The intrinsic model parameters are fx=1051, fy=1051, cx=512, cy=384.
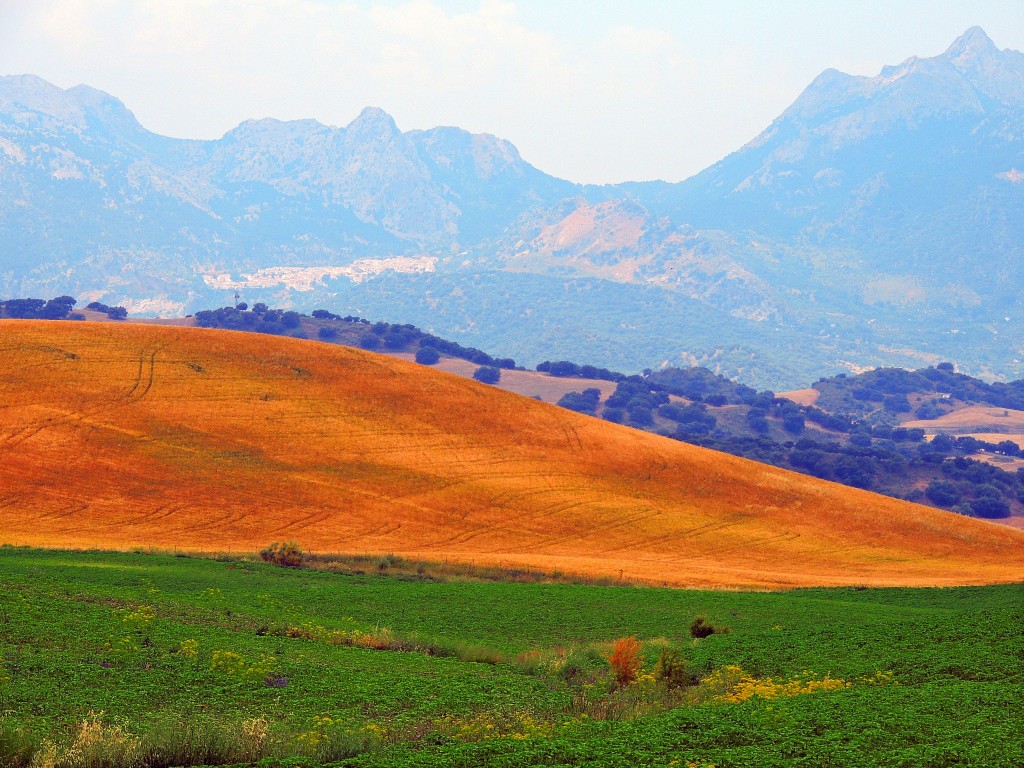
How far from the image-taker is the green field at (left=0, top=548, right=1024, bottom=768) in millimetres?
19500

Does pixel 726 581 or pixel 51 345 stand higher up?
pixel 51 345

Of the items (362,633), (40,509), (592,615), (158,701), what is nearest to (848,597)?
(592,615)

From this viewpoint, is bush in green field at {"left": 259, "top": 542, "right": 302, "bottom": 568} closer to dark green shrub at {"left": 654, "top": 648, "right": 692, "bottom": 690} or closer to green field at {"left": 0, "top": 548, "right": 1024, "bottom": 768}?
green field at {"left": 0, "top": 548, "right": 1024, "bottom": 768}

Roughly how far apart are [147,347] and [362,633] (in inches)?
2551

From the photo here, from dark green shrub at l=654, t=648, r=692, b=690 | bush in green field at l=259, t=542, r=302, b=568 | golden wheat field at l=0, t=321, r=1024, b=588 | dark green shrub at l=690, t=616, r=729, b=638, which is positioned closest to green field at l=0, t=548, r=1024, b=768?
dark green shrub at l=654, t=648, r=692, b=690

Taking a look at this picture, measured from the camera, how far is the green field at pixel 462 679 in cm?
1950

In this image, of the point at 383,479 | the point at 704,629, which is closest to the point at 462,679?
the point at 704,629

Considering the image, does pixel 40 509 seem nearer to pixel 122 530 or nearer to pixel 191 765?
pixel 122 530

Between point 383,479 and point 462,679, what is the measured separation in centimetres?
4787

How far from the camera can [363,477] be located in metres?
74.1

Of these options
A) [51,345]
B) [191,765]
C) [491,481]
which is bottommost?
[191,765]

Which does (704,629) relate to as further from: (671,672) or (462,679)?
(462,679)

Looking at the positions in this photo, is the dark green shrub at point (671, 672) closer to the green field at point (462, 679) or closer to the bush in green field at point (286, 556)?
the green field at point (462, 679)

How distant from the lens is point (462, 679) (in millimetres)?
26969
